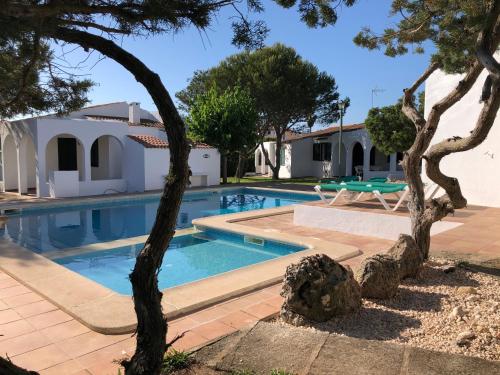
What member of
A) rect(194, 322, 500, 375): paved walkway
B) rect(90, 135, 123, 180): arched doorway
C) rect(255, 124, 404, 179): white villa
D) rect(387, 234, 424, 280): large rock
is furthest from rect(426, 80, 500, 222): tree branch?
rect(255, 124, 404, 179): white villa

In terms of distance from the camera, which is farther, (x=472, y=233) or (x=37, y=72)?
(x=472, y=233)

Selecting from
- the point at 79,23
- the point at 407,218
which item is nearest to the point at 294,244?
the point at 407,218

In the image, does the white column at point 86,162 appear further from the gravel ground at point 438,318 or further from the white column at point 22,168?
the gravel ground at point 438,318

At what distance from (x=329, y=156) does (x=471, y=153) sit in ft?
60.0

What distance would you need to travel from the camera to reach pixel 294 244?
945 cm

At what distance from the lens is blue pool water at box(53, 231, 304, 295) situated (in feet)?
26.8

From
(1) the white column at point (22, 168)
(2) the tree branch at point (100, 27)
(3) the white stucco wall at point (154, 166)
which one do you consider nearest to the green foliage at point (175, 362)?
(2) the tree branch at point (100, 27)

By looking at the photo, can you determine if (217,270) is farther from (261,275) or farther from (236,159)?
(236,159)

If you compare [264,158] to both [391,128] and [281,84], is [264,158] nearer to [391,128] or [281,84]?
[281,84]

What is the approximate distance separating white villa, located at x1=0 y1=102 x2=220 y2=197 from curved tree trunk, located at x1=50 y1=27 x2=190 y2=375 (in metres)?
17.3

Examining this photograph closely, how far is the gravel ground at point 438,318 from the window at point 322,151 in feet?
88.4

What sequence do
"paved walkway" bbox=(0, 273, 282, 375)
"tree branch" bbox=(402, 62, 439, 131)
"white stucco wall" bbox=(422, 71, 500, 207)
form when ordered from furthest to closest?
1. "white stucco wall" bbox=(422, 71, 500, 207)
2. "tree branch" bbox=(402, 62, 439, 131)
3. "paved walkway" bbox=(0, 273, 282, 375)

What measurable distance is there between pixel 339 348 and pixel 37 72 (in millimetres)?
4507

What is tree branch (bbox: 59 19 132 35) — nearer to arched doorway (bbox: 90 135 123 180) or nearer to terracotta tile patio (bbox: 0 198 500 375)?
terracotta tile patio (bbox: 0 198 500 375)
